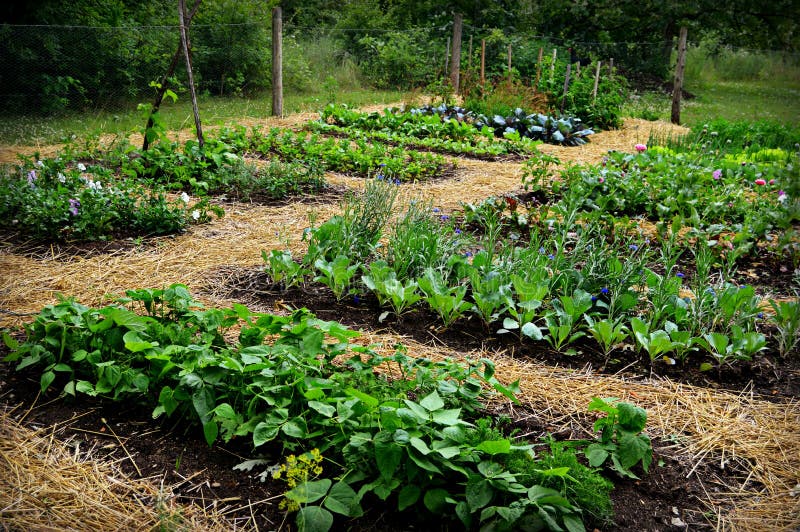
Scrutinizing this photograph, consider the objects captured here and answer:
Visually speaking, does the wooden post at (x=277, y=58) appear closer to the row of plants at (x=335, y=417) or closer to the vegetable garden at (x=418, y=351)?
the vegetable garden at (x=418, y=351)

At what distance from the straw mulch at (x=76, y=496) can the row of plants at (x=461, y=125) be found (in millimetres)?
6330

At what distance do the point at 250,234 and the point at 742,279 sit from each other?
10.4 feet

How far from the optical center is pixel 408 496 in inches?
68.7

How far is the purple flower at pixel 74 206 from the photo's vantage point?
13.0ft

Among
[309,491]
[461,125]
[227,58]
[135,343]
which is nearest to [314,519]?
[309,491]

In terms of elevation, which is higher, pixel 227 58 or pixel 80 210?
pixel 227 58

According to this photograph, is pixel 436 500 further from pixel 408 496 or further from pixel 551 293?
pixel 551 293

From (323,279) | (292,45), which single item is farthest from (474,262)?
(292,45)

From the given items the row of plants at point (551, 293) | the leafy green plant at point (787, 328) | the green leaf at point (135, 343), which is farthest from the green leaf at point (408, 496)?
the leafy green plant at point (787, 328)

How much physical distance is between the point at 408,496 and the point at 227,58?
10805 mm

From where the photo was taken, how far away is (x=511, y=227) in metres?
4.58

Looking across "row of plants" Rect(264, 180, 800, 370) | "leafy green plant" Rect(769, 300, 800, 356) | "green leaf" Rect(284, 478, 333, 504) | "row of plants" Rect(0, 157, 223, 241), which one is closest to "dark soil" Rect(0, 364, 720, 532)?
"green leaf" Rect(284, 478, 333, 504)

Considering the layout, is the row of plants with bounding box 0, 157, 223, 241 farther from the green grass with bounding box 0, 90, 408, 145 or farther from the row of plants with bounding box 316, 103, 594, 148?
the row of plants with bounding box 316, 103, 594, 148

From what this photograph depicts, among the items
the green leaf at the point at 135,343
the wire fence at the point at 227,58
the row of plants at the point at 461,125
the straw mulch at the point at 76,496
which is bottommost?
the straw mulch at the point at 76,496
